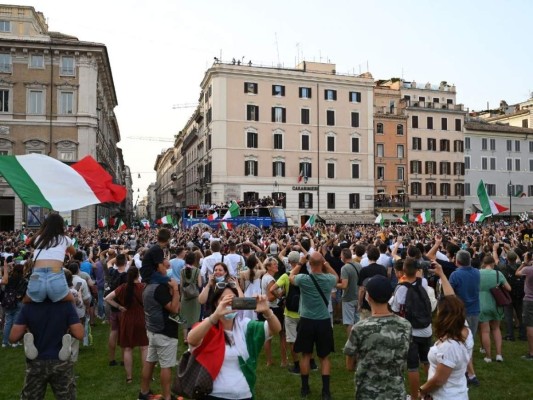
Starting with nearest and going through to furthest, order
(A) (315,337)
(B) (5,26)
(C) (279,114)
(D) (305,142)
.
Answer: (A) (315,337)
(B) (5,26)
(C) (279,114)
(D) (305,142)

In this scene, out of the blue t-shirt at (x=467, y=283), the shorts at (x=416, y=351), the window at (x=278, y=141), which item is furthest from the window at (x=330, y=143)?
the shorts at (x=416, y=351)

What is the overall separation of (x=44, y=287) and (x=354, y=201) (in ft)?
166

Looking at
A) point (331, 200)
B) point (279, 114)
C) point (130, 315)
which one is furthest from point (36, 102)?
point (130, 315)

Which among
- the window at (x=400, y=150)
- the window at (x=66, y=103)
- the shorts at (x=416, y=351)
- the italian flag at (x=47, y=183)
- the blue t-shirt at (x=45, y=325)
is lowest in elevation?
the shorts at (x=416, y=351)

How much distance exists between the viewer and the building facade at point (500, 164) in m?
60.1

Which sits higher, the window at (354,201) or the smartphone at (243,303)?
the window at (354,201)

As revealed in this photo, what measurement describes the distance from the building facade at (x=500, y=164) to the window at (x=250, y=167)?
1008 inches

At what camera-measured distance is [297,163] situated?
52.2 m

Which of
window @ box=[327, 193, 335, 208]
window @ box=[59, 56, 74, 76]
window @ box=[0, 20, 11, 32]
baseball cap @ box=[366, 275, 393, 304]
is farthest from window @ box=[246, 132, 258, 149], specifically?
baseball cap @ box=[366, 275, 393, 304]

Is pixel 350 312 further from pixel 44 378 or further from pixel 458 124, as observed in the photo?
pixel 458 124

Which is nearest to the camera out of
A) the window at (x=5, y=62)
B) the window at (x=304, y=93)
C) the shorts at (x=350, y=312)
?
the shorts at (x=350, y=312)

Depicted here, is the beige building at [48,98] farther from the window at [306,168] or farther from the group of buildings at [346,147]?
the window at [306,168]

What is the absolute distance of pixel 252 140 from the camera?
166 ft

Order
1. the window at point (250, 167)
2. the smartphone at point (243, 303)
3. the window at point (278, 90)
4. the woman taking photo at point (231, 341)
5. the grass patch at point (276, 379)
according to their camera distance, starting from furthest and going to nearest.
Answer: the window at point (278, 90), the window at point (250, 167), the grass patch at point (276, 379), the woman taking photo at point (231, 341), the smartphone at point (243, 303)
